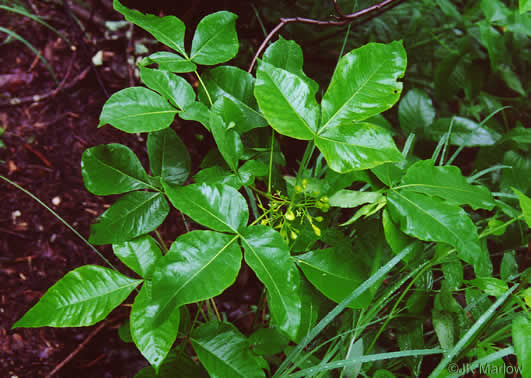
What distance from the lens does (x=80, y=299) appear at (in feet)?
2.39

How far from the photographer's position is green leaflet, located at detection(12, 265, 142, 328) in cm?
69

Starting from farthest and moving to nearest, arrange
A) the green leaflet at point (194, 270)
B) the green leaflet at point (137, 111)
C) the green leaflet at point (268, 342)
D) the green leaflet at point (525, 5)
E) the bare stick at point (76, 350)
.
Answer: the bare stick at point (76, 350), the green leaflet at point (268, 342), the green leaflet at point (525, 5), the green leaflet at point (137, 111), the green leaflet at point (194, 270)

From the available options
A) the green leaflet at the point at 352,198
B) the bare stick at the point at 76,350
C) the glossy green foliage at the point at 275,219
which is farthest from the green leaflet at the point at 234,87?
the bare stick at the point at 76,350

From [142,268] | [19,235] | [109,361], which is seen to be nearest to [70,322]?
[142,268]

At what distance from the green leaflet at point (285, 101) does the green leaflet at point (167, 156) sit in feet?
0.85

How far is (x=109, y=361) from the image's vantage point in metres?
1.24

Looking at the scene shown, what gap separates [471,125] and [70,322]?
128 cm

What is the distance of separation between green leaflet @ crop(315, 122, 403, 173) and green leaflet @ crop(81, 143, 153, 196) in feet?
1.28

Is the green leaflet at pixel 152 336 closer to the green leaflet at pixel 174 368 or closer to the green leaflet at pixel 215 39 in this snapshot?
the green leaflet at pixel 174 368

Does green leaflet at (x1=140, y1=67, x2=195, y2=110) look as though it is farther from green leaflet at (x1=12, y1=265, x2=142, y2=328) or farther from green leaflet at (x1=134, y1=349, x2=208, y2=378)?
green leaflet at (x1=134, y1=349, x2=208, y2=378)

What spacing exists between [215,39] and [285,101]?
0.87ft

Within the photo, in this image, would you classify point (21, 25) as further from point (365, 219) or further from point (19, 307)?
point (365, 219)

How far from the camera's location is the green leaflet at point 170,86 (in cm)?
75

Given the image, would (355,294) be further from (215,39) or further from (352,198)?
(215,39)
